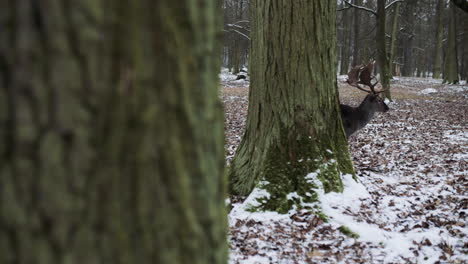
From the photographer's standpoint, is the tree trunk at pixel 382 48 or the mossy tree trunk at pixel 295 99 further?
the tree trunk at pixel 382 48

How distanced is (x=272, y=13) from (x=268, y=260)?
8.45 feet

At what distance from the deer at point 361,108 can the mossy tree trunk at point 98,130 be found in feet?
21.9

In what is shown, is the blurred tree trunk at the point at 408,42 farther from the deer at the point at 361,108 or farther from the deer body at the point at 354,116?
the deer body at the point at 354,116

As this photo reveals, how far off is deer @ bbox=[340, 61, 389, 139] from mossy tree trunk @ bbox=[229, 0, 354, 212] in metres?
3.18

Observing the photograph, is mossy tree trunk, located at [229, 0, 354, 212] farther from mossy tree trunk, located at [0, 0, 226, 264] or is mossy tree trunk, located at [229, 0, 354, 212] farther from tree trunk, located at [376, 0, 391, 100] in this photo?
tree trunk, located at [376, 0, 391, 100]

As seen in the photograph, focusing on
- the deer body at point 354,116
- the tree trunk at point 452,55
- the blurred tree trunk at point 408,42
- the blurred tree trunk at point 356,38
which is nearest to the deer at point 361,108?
the deer body at point 354,116

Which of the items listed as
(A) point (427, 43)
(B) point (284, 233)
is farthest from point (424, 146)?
(A) point (427, 43)

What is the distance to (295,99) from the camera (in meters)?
4.32

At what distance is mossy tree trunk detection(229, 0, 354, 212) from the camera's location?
14.0 feet

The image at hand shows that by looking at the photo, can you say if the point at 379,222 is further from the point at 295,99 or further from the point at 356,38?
the point at 356,38

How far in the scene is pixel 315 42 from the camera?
433 cm

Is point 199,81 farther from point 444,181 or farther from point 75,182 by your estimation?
point 444,181

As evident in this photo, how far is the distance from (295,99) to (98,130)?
353 cm

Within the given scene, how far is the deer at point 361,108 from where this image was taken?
24.7 feet
